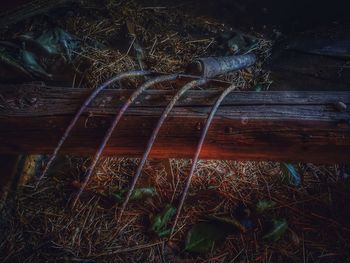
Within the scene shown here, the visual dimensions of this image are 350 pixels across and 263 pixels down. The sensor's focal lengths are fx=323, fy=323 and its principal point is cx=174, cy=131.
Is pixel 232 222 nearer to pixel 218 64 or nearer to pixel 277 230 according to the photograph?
pixel 277 230

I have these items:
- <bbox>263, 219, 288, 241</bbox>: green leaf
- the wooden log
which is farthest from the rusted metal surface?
<bbox>263, 219, 288, 241</bbox>: green leaf

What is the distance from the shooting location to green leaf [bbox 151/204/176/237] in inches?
88.8

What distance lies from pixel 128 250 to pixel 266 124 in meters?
1.28

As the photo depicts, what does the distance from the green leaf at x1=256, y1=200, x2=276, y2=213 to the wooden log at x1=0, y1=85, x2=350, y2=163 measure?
795mm

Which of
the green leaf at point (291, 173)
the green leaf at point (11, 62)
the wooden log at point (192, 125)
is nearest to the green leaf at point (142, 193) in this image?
the wooden log at point (192, 125)

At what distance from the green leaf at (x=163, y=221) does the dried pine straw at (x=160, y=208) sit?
0.07 meters

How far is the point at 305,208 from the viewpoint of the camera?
2.46 metres

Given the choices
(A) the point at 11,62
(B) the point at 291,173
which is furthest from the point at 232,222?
(A) the point at 11,62

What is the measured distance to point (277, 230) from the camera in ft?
7.39

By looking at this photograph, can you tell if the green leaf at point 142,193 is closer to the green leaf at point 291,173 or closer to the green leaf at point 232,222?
the green leaf at point 232,222

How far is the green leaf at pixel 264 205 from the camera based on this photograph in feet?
7.82

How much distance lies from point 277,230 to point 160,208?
2.79 ft

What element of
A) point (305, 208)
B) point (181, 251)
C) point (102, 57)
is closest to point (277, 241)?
point (305, 208)

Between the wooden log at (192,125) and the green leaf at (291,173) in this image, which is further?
the green leaf at (291,173)
